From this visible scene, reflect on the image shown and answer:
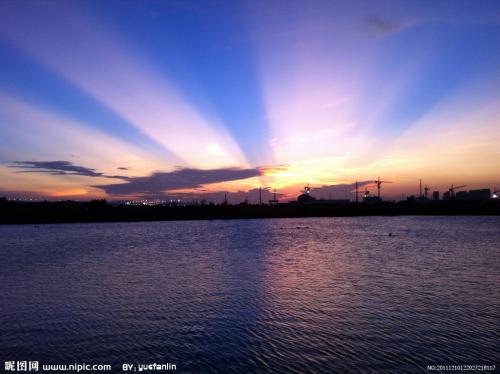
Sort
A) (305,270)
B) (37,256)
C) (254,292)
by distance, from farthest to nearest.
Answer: (37,256) < (305,270) < (254,292)

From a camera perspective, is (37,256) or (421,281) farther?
(37,256)

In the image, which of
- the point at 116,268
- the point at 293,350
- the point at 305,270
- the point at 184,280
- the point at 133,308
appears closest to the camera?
the point at 293,350

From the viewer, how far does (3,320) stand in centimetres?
2102

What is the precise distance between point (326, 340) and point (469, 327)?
753cm

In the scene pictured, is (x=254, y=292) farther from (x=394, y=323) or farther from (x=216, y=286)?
(x=394, y=323)

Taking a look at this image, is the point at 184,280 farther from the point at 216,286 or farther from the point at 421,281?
the point at 421,281

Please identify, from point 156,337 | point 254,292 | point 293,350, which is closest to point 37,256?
point 254,292

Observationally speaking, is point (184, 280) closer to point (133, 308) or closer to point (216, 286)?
point (216, 286)

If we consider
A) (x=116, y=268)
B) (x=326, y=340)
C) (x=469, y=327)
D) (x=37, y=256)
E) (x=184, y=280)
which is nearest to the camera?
(x=326, y=340)

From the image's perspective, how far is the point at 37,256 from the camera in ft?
170

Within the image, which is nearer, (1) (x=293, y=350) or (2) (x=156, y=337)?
(1) (x=293, y=350)

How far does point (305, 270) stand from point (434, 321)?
1818cm

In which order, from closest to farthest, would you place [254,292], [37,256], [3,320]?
1. [3,320]
2. [254,292]
3. [37,256]

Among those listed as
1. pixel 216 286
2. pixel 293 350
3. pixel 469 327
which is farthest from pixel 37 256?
pixel 469 327
